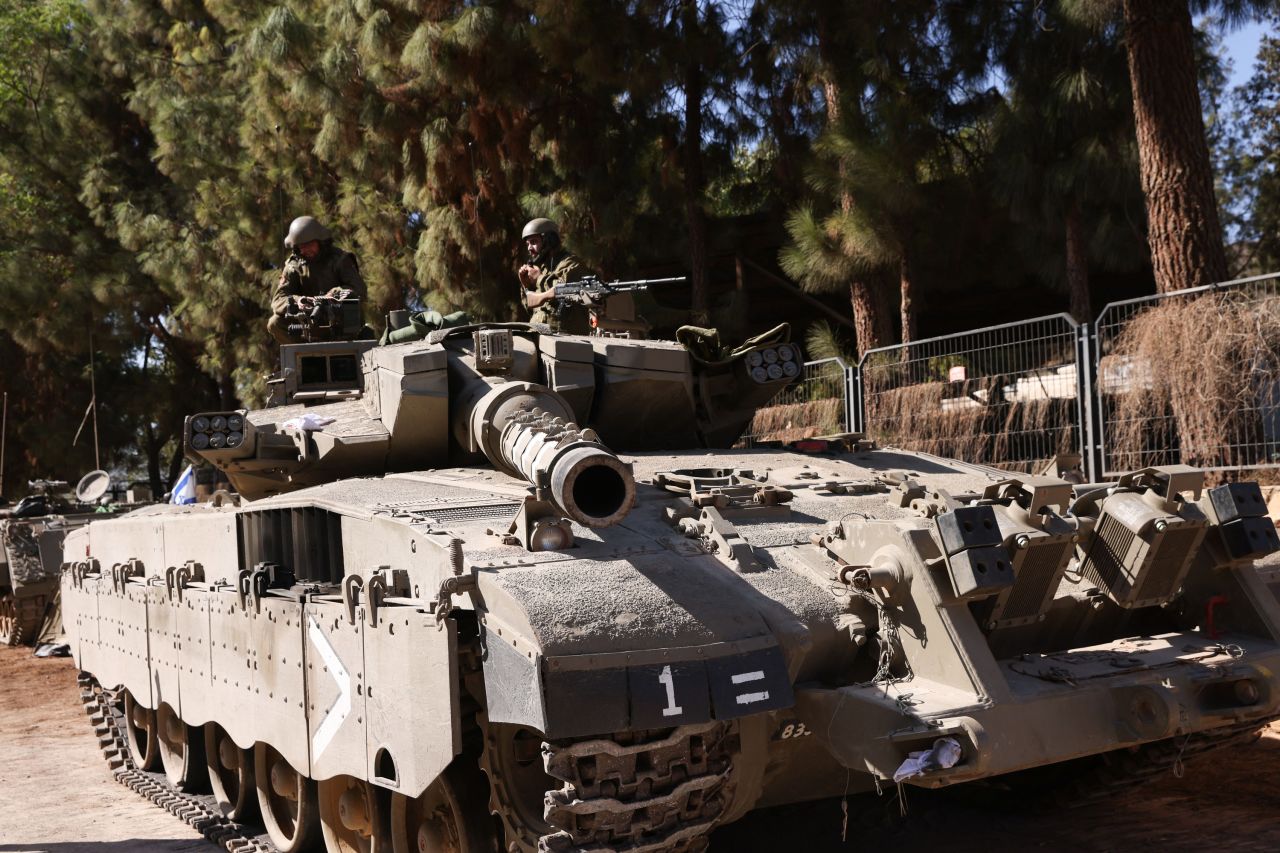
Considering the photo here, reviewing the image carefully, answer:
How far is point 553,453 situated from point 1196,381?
7345 mm

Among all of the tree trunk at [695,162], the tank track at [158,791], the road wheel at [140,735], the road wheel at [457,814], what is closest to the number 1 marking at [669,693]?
the road wheel at [457,814]

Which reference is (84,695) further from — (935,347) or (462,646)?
(935,347)

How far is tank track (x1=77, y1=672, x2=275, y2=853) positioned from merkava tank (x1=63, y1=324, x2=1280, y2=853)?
10cm

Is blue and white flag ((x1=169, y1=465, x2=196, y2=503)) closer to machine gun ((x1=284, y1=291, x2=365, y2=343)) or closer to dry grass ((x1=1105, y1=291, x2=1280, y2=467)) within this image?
machine gun ((x1=284, y1=291, x2=365, y2=343))

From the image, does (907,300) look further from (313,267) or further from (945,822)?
(945,822)

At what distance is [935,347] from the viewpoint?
14.4 meters

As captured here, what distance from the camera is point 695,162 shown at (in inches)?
779

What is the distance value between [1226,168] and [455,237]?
21.7m

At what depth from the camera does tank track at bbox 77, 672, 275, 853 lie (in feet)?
27.1

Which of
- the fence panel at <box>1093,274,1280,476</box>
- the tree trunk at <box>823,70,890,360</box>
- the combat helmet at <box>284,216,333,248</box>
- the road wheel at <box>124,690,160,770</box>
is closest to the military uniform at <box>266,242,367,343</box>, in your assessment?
the combat helmet at <box>284,216,333,248</box>

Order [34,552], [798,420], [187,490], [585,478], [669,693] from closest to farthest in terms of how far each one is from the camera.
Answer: [669,693] < [585,478] < [187,490] < [798,420] < [34,552]

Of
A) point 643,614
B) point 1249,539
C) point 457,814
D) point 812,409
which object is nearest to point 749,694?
point 643,614

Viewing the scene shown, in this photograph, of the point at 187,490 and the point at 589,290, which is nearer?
the point at 589,290

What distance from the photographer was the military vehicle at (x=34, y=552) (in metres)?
18.2
